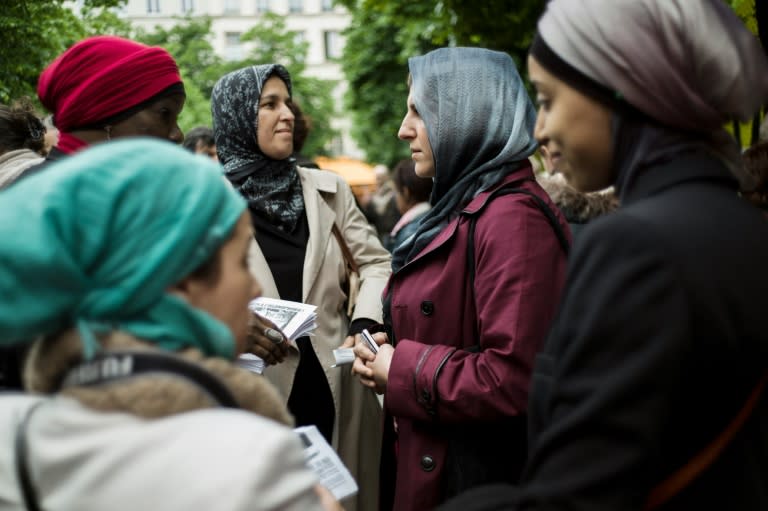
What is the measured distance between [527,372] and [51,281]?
1539 mm

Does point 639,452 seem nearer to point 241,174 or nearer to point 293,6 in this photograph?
point 241,174

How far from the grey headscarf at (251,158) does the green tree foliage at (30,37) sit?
33.4 inches

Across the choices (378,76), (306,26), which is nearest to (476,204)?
(378,76)

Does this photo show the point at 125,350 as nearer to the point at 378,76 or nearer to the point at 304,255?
the point at 304,255

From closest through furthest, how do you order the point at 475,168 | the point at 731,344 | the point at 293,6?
the point at 731,344, the point at 475,168, the point at 293,6

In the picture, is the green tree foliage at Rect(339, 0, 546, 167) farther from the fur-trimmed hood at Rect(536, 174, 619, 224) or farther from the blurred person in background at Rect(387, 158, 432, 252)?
the fur-trimmed hood at Rect(536, 174, 619, 224)

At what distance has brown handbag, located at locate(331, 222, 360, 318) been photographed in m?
3.87

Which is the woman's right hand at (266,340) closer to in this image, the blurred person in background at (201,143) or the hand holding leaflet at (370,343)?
the hand holding leaflet at (370,343)

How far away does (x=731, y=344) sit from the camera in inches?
53.9

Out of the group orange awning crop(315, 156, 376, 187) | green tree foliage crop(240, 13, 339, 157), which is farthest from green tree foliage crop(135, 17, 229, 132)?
orange awning crop(315, 156, 376, 187)

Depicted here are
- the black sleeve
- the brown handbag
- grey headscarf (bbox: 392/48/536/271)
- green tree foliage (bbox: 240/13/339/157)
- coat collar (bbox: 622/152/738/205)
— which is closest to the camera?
the black sleeve

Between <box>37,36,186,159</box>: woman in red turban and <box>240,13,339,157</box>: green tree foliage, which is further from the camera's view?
<box>240,13,339,157</box>: green tree foliage

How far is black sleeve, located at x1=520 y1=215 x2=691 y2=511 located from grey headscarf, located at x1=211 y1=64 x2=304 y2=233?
8.15 feet

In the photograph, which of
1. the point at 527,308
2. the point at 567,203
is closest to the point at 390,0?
the point at 567,203
